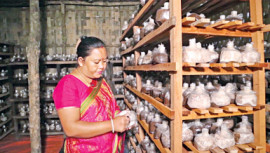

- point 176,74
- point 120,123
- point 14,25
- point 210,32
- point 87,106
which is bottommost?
point 120,123

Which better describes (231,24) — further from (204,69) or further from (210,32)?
(204,69)

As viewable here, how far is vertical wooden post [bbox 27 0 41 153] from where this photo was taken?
3.38m

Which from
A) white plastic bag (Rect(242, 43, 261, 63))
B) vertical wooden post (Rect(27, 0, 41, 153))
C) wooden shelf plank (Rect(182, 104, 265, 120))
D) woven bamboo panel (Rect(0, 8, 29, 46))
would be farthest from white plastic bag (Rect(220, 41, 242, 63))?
woven bamboo panel (Rect(0, 8, 29, 46))

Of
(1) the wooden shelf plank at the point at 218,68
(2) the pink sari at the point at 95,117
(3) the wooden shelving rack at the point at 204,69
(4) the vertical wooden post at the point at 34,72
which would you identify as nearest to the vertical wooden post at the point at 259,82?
(3) the wooden shelving rack at the point at 204,69

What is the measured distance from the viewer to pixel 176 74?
1.53 metres

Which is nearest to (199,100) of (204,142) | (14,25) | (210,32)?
(204,142)

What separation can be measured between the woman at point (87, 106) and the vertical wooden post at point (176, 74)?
0.45 meters

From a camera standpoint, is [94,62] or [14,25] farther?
[14,25]

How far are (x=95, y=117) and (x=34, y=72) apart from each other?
2.46 m

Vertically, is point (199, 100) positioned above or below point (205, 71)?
below

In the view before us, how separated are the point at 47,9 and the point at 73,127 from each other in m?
5.06

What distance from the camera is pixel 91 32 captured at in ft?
18.0

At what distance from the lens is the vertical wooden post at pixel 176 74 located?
4.94 feet

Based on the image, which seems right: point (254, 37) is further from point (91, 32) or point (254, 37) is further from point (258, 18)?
point (91, 32)
